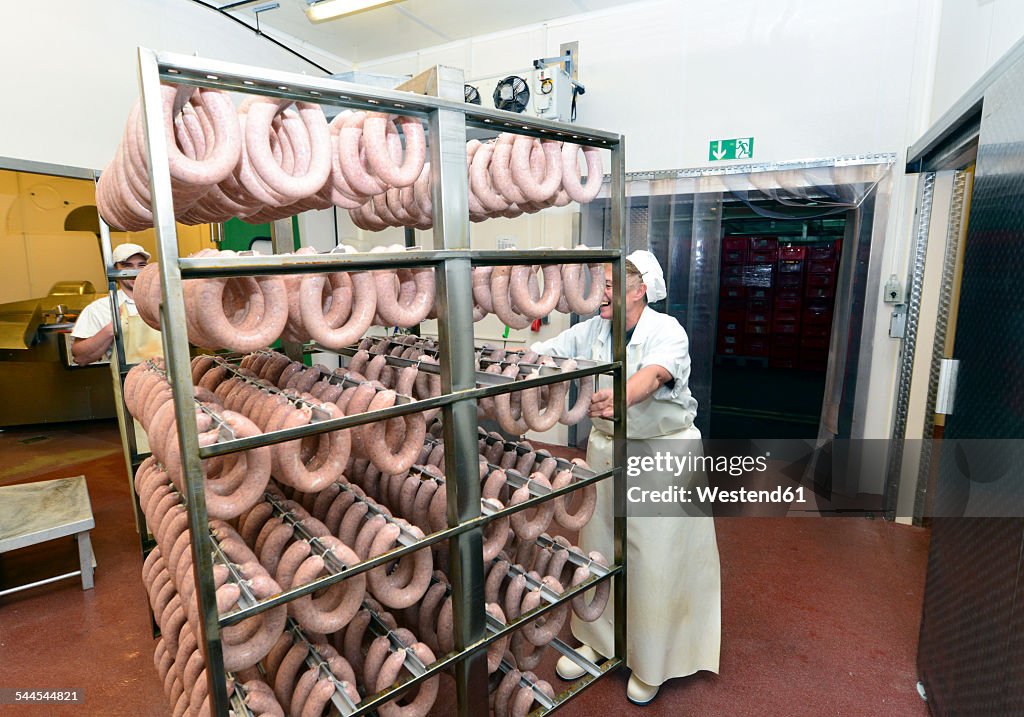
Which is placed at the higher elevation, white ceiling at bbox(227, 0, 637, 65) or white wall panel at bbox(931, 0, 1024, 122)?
white ceiling at bbox(227, 0, 637, 65)

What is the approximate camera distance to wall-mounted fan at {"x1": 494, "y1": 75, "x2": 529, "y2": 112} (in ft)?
13.5

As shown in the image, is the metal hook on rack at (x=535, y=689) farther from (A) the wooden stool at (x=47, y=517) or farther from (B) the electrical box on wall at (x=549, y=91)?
(B) the electrical box on wall at (x=549, y=91)

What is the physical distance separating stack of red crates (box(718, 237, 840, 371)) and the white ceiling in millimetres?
2135

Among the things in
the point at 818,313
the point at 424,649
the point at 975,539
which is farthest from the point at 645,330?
the point at 818,313

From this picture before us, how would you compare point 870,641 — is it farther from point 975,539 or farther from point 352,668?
point 352,668

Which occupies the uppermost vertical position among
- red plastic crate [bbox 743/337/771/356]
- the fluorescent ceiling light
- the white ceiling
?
the white ceiling

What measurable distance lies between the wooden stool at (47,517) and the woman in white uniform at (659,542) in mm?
2403

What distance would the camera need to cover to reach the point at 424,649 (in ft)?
4.67

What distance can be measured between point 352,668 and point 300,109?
51.7 inches

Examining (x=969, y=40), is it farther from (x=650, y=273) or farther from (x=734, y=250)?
(x=734, y=250)

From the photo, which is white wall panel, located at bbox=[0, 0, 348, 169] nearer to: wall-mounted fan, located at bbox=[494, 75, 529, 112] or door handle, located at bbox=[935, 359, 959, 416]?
wall-mounted fan, located at bbox=[494, 75, 529, 112]

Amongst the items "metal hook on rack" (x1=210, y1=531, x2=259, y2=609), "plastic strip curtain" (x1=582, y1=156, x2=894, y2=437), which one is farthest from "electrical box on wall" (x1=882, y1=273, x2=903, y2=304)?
"metal hook on rack" (x1=210, y1=531, x2=259, y2=609)

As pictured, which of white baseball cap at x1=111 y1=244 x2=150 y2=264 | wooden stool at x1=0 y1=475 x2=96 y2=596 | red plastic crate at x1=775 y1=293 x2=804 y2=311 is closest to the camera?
wooden stool at x1=0 y1=475 x2=96 y2=596

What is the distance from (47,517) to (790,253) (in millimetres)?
5016
